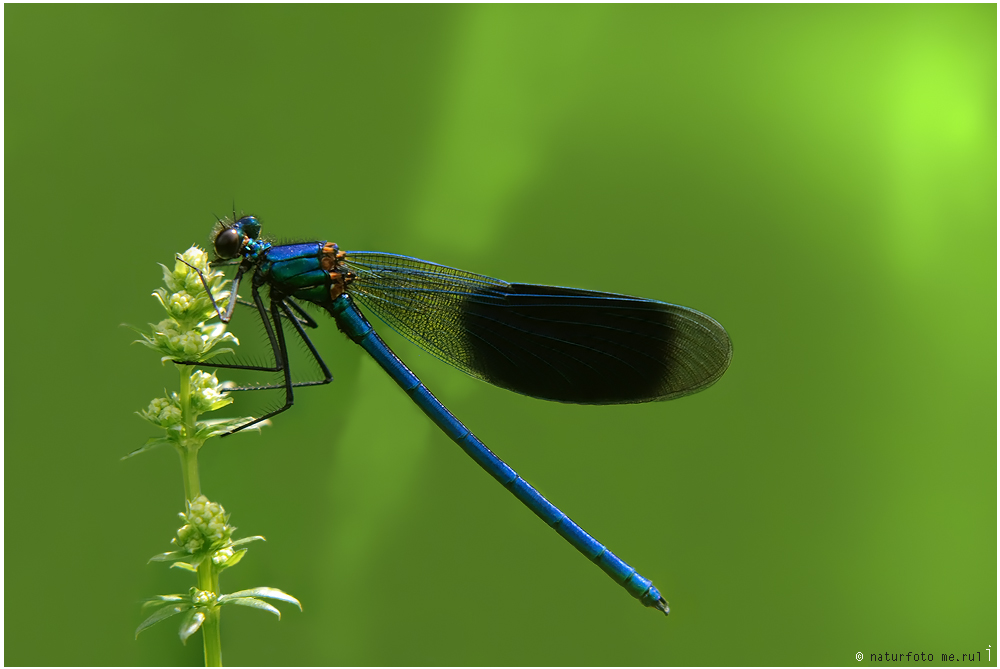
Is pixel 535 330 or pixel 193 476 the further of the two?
pixel 535 330

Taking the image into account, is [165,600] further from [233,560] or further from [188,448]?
[188,448]

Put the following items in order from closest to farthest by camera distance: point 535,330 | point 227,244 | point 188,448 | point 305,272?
point 188,448 → point 227,244 → point 305,272 → point 535,330

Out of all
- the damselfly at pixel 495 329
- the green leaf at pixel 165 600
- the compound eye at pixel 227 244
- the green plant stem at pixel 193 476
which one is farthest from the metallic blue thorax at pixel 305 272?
the green leaf at pixel 165 600

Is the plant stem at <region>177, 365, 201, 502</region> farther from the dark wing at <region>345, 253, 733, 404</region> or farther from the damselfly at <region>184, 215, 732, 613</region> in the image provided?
the dark wing at <region>345, 253, 733, 404</region>

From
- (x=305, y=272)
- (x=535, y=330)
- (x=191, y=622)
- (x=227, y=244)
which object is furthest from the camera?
(x=535, y=330)

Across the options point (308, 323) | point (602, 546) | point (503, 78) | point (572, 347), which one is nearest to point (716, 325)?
point (572, 347)

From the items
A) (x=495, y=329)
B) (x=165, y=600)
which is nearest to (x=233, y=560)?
(x=165, y=600)
